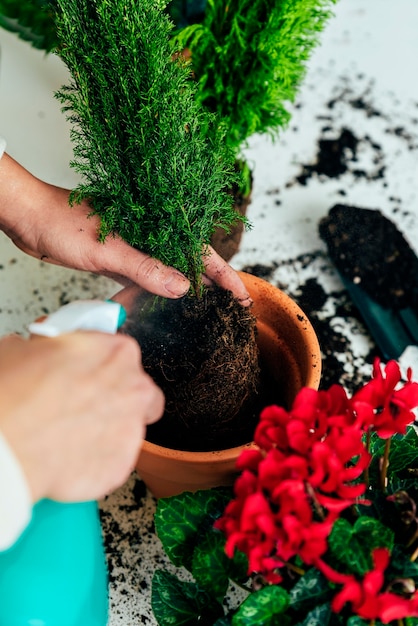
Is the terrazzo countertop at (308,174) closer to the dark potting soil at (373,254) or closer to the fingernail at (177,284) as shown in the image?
the dark potting soil at (373,254)

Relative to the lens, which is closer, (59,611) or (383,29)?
(59,611)

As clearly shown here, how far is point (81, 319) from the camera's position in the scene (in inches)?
26.5

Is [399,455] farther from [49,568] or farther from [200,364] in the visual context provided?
[49,568]

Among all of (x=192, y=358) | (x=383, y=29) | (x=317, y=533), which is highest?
(x=383, y=29)

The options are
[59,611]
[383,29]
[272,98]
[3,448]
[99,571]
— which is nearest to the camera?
[3,448]

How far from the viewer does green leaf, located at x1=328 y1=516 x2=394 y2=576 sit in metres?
0.70

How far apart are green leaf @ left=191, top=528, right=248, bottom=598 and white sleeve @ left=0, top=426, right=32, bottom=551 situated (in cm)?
31

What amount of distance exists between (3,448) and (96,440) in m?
0.09

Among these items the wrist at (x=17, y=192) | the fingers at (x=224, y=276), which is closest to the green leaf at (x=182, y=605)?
the fingers at (x=224, y=276)

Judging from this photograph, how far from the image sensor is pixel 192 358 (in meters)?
1.05

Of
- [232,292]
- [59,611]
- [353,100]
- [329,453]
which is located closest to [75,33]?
[232,292]

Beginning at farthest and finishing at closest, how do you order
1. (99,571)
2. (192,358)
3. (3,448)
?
(192,358), (99,571), (3,448)

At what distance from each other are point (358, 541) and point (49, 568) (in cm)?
37

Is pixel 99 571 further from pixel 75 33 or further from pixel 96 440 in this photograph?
pixel 75 33
